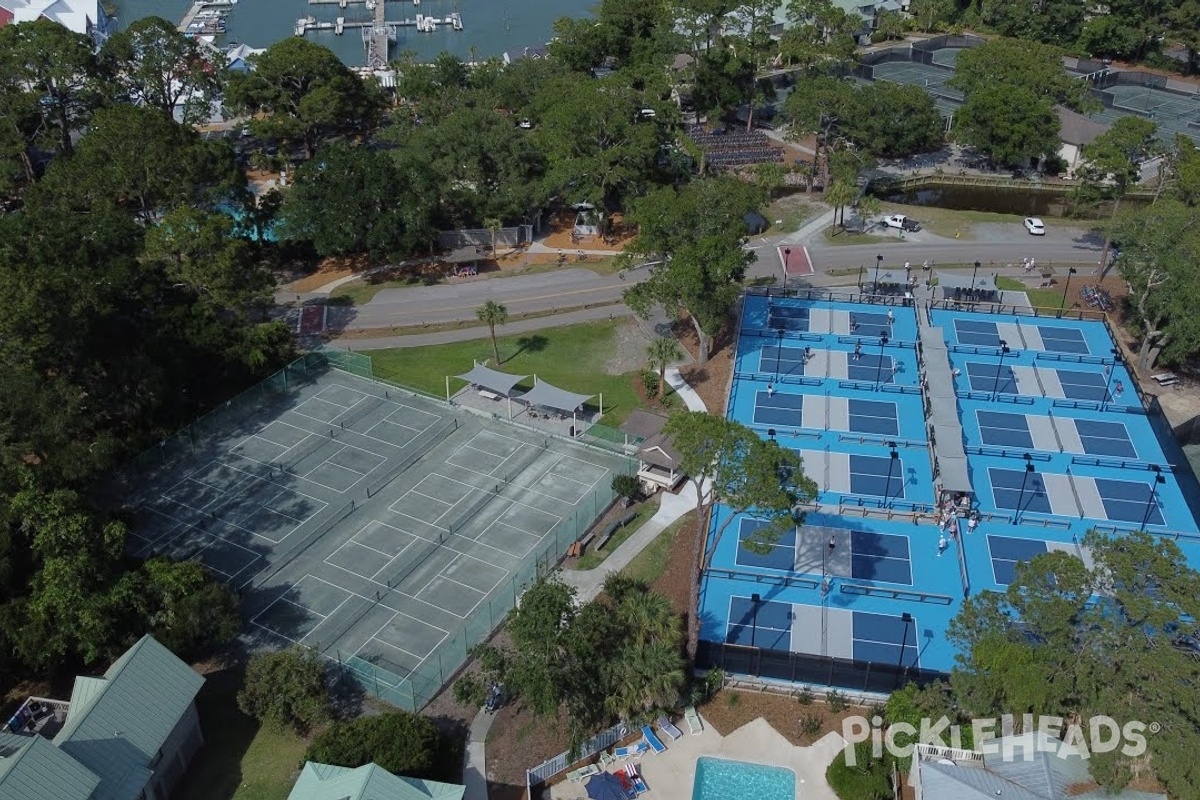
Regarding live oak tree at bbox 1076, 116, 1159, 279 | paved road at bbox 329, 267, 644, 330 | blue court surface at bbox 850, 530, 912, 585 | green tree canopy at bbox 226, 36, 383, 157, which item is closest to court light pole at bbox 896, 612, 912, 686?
blue court surface at bbox 850, 530, 912, 585

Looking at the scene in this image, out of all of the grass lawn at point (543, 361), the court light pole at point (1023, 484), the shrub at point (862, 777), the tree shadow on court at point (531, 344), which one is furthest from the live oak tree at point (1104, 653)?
the tree shadow on court at point (531, 344)

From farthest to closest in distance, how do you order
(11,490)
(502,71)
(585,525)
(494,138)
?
(502,71) → (494,138) → (585,525) → (11,490)

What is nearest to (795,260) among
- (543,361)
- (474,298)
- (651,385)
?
(651,385)

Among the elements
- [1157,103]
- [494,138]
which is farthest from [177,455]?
[1157,103]

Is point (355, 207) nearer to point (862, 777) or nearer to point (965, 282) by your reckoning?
point (965, 282)

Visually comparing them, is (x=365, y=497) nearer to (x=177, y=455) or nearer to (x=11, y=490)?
(x=177, y=455)
